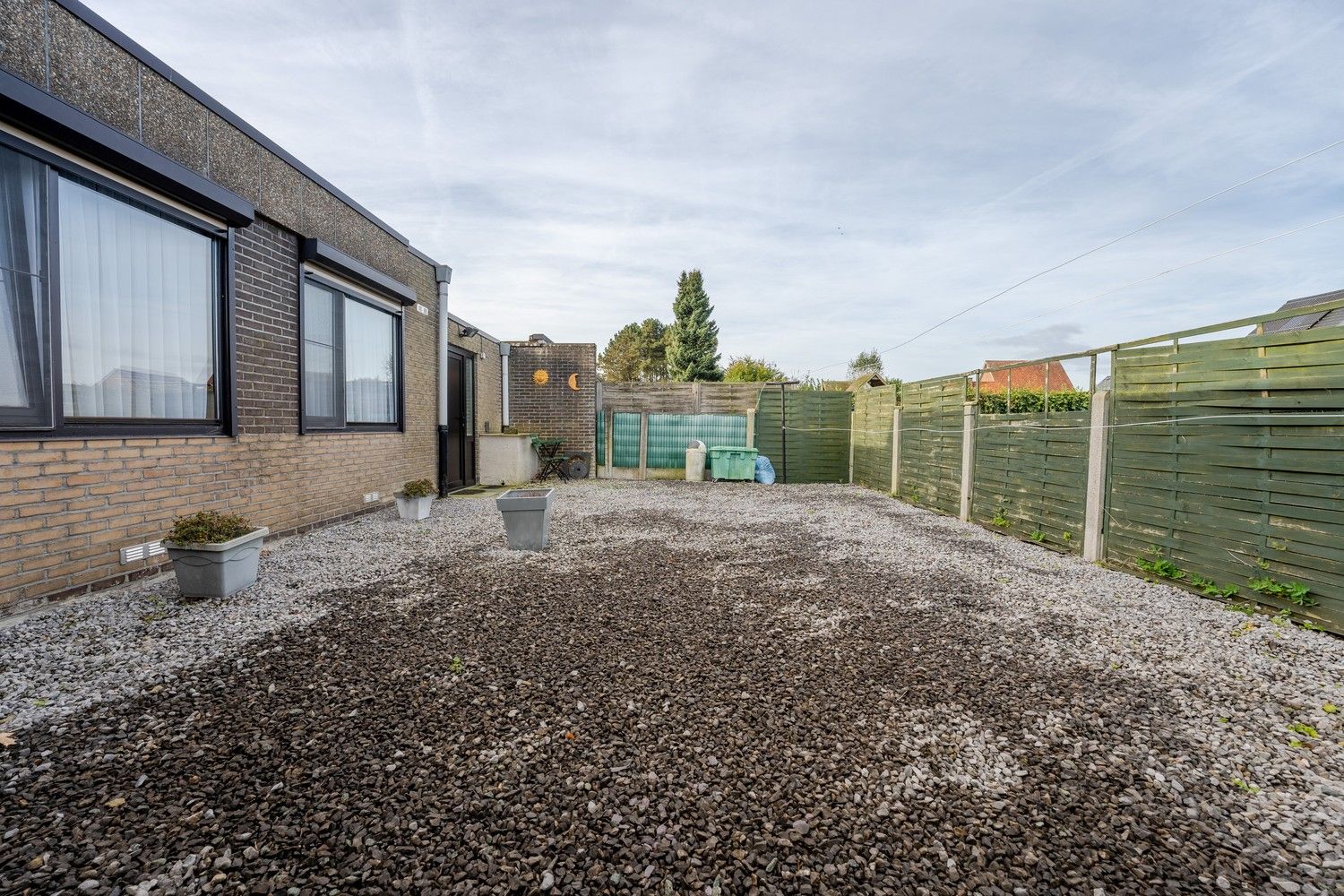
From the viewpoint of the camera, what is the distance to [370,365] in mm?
6613

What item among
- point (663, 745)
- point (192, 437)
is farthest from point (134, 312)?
point (663, 745)

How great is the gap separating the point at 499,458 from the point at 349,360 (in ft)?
13.3

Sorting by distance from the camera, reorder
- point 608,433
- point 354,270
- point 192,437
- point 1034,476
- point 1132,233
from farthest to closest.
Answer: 1. point 608,433
2. point 1132,233
3. point 354,270
4. point 1034,476
5. point 192,437

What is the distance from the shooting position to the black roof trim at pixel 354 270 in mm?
5227

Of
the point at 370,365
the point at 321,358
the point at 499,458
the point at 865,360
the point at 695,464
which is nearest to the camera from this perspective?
the point at 321,358

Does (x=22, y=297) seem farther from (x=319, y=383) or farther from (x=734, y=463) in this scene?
(x=734, y=463)

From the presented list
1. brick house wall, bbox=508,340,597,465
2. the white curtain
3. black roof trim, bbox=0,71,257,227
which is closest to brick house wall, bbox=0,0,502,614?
black roof trim, bbox=0,71,257,227

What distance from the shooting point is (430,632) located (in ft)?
9.42

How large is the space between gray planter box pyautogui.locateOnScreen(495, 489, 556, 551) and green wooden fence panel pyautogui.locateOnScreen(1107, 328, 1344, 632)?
4.89 metres

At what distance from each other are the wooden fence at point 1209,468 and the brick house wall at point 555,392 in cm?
799

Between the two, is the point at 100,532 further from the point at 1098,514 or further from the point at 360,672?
the point at 1098,514

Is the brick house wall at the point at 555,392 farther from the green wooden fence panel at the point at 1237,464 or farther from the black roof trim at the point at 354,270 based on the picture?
the green wooden fence panel at the point at 1237,464

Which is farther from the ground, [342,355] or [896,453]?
[342,355]

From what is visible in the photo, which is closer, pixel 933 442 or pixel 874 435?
pixel 933 442
